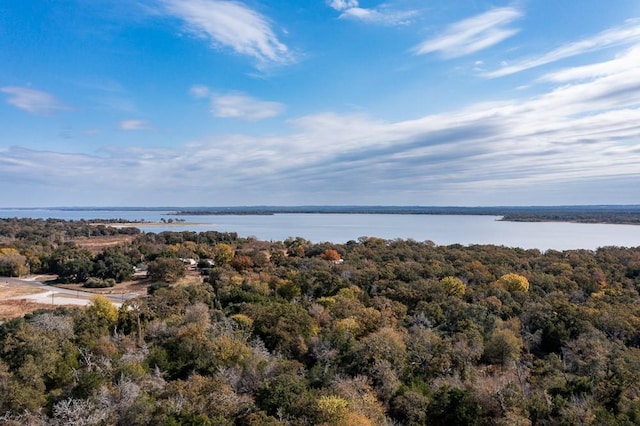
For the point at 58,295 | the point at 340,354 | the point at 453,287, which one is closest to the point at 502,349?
the point at 340,354

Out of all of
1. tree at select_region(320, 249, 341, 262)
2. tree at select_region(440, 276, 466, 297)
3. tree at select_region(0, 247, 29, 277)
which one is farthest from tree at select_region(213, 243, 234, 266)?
tree at select_region(440, 276, 466, 297)

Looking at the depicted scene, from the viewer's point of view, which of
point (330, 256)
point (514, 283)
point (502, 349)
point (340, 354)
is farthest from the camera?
point (330, 256)

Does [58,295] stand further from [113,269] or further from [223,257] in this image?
[223,257]

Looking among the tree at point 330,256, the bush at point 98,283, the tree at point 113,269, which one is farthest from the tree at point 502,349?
the tree at point 113,269

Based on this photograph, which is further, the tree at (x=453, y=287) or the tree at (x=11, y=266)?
the tree at (x=11, y=266)

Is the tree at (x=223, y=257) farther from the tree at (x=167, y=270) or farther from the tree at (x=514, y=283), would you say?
the tree at (x=514, y=283)

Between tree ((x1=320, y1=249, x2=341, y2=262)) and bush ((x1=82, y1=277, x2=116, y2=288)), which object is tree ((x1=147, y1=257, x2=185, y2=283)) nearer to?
bush ((x1=82, y1=277, x2=116, y2=288))

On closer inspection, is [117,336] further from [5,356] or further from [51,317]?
[5,356]
